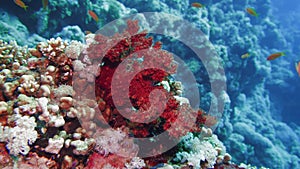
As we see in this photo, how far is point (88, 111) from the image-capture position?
2525 mm

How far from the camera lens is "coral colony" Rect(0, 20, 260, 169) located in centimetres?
233

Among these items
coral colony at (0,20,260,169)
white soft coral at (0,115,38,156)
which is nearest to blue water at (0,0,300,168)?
coral colony at (0,20,260,169)

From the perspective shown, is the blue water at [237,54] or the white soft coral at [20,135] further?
the blue water at [237,54]

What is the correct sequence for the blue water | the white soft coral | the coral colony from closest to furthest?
the white soft coral
the coral colony
the blue water

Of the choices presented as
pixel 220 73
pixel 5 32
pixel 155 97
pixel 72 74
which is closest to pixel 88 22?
pixel 5 32

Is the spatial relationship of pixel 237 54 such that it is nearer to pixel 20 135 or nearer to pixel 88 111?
pixel 88 111

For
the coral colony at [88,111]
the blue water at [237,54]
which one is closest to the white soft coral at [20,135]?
the coral colony at [88,111]

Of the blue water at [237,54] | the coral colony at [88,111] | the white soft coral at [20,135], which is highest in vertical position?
the blue water at [237,54]

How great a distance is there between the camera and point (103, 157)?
2.44 meters

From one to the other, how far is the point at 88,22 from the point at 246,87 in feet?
31.0

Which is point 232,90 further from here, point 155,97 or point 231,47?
point 155,97

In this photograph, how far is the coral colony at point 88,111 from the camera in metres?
2.33

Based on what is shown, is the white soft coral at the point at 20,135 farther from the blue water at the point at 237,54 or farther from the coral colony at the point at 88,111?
the blue water at the point at 237,54

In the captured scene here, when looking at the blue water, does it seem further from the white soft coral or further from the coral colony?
the white soft coral
